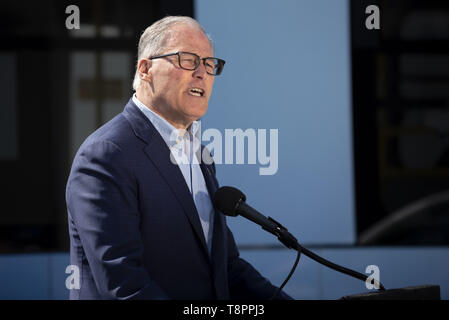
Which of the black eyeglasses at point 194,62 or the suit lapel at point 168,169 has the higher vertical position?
the black eyeglasses at point 194,62

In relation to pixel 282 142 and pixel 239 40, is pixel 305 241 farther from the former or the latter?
pixel 239 40

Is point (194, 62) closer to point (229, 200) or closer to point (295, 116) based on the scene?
point (229, 200)

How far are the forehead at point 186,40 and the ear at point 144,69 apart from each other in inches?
3.8

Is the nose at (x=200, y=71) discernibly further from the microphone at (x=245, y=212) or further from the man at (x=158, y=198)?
the microphone at (x=245, y=212)

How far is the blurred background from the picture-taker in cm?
268

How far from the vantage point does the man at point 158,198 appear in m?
1.37

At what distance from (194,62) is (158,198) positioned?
0.48 m

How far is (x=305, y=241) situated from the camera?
2713 millimetres
